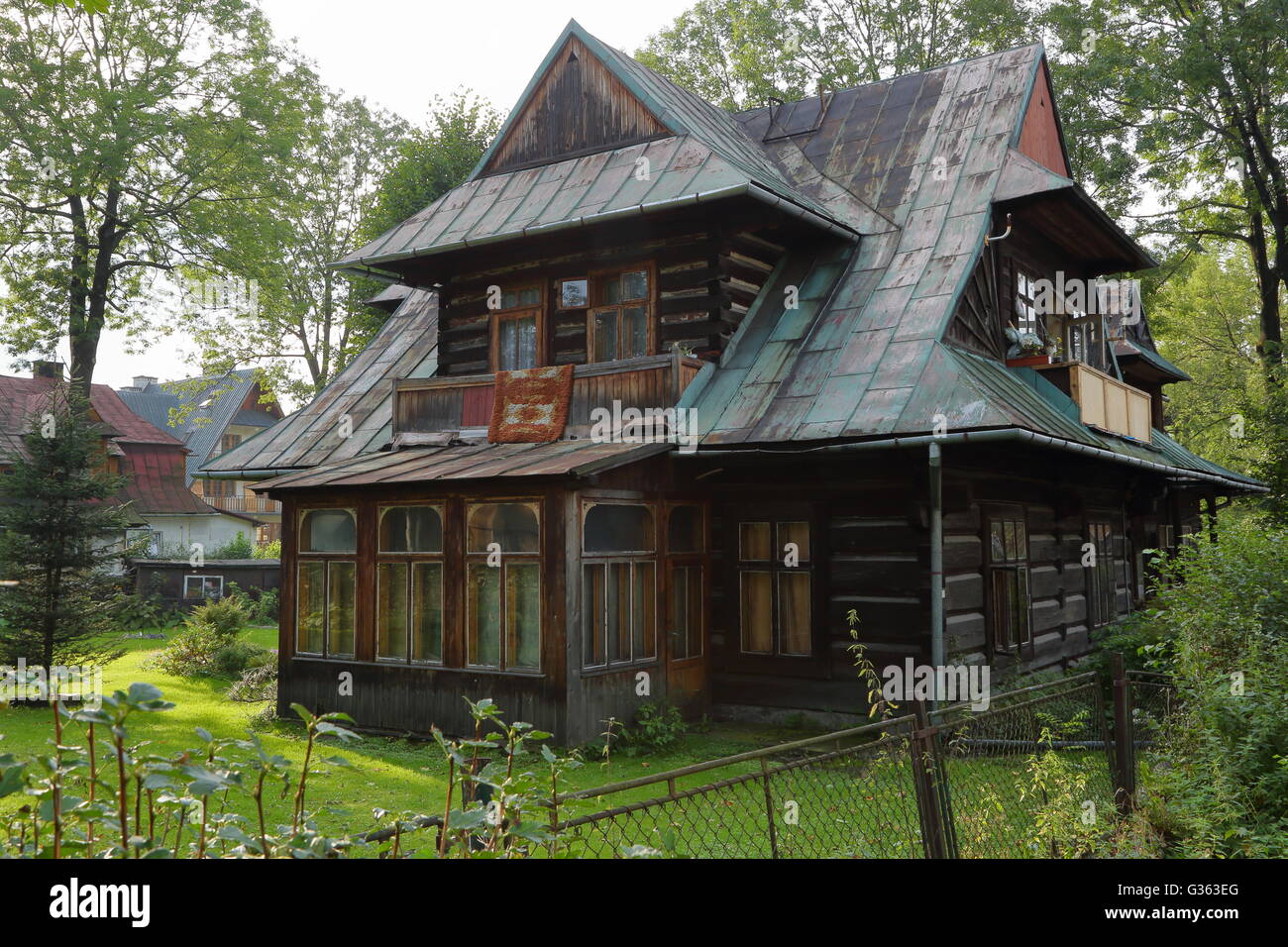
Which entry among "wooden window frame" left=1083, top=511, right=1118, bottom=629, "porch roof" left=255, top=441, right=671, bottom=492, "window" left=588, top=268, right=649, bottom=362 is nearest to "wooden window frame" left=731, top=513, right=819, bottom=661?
"porch roof" left=255, top=441, right=671, bottom=492

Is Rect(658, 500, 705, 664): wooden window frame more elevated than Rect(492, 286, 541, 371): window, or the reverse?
Rect(492, 286, 541, 371): window

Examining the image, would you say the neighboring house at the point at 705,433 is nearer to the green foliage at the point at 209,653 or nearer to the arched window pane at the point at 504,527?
the arched window pane at the point at 504,527

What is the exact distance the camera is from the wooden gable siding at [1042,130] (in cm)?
1477

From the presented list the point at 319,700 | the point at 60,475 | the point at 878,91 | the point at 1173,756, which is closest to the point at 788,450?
the point at 1173,756

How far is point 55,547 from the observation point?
1403 cm

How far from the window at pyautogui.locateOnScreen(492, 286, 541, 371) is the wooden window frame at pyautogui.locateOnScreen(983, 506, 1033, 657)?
6.24 m

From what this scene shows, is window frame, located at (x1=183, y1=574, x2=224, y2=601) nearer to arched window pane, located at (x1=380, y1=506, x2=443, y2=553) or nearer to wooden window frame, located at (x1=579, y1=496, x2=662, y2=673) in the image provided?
arched window pane, located at (x1=380, y1=506, x2=443, y2=553)

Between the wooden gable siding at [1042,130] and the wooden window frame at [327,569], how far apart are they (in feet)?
34.4

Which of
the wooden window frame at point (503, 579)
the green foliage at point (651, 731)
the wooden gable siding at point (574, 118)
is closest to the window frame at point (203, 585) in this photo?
the wooden gable siding at point (574, 118)

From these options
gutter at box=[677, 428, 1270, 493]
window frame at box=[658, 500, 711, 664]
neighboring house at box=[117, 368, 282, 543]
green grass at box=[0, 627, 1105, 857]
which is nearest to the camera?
green grass at box=[0, 627, 1105, 857]

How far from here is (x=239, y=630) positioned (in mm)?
18562

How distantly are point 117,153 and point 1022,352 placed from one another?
66.9 ft

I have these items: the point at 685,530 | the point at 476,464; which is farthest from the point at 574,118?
the point at 685,530

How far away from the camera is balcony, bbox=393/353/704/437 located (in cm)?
1184
